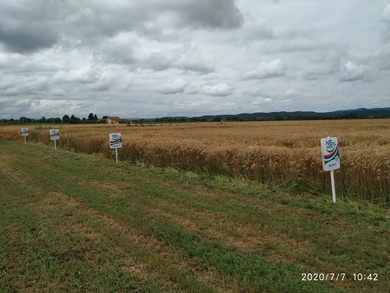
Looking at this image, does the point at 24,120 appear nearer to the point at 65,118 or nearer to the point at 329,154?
the point at 65,118

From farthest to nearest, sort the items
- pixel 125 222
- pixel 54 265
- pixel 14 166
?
pixel 14 166 < pixel 125 222 < pixel 54 265

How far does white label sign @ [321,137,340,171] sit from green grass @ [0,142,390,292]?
2.76ft

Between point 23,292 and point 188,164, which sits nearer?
point 23,292

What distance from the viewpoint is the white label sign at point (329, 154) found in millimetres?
6188

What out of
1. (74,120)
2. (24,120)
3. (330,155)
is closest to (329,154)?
(330,155)

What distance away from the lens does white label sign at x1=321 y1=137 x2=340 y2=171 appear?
20.3 ft

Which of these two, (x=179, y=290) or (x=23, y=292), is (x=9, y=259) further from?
(x=179, y=290)

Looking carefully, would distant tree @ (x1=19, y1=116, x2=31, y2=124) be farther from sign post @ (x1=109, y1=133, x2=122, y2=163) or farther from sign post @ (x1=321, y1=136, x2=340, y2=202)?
sign post @ (x1=321, y1=136, x2=340, y2=202)

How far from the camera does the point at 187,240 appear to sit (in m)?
4.31

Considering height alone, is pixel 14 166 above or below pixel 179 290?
above

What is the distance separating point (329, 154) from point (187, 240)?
3855mm

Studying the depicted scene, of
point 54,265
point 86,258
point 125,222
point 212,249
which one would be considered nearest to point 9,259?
point 54,265

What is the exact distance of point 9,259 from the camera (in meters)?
3.79

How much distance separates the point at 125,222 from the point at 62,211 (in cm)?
162
